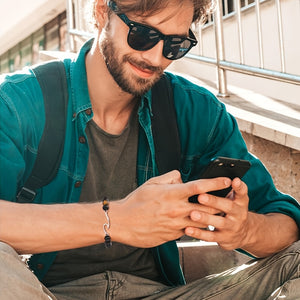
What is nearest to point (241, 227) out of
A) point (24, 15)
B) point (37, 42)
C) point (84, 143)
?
point (84, 143)

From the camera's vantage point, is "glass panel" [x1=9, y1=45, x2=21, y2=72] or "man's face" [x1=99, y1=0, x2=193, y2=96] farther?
"glass panel" [x1=9, y1=45, x2=21, y2=72]

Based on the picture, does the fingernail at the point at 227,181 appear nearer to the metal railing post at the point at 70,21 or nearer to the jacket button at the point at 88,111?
the jacket button at the point at 88,111

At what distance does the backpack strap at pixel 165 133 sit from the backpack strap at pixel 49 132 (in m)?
0.46

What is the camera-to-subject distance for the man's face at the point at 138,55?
3012mm

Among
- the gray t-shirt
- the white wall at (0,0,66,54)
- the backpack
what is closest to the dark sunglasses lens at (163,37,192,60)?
the backpack

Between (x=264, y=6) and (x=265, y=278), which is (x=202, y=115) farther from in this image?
(x=264, y=6)

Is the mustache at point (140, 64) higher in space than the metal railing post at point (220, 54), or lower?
higher

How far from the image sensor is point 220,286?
8.95ft

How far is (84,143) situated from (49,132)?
178 millimetres

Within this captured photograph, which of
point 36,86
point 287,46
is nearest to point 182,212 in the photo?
point 36,86

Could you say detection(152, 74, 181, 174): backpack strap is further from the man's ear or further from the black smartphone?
the black smartphone

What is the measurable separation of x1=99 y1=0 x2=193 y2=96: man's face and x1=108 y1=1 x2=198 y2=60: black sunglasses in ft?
0.07

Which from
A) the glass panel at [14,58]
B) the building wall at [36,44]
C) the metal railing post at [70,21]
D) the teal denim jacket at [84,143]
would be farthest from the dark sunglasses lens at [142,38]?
the glass panel at [14,58]

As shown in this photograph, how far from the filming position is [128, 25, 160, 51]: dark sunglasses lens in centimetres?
296
